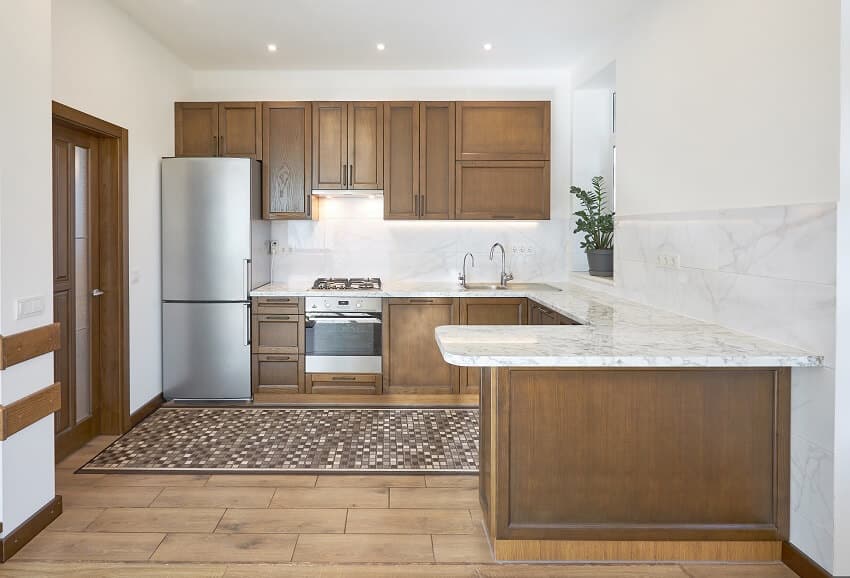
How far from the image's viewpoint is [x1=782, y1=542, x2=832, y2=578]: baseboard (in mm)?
2549

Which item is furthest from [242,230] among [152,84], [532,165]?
[532,165]

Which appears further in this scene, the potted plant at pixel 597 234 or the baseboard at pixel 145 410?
the potted plant at pixel 597 234

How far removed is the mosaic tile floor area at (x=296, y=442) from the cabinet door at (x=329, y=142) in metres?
1.95

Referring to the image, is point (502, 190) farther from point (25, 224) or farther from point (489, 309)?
point (25, 224)

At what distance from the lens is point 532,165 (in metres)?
5.78

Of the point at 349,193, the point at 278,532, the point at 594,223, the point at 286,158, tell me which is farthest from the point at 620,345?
the point at 286,158

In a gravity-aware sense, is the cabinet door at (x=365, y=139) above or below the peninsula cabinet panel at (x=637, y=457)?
above

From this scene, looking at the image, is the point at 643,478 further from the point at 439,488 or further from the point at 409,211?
the point at 409,211

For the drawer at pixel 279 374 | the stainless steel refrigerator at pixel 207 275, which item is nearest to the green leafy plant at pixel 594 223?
the drawer at pixel 279 374

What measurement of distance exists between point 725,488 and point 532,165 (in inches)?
140

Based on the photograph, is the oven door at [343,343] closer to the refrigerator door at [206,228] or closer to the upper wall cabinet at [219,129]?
the refrigerator door at [206,228]

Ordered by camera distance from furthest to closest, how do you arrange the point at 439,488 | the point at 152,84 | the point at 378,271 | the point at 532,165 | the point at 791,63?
the point at 378,271
the point at 532,165
the point at 152,84
the point at 439,488
the point at 791,63

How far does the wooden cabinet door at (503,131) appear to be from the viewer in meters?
5.77

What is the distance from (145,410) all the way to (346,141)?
2.61m
